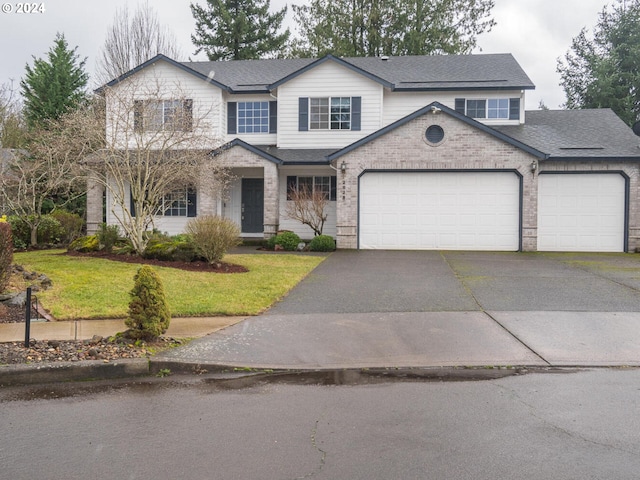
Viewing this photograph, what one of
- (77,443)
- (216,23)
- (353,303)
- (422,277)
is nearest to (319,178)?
(422,277)

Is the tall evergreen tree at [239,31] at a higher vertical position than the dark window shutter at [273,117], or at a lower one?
higher

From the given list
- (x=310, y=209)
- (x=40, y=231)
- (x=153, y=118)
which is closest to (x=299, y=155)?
(x=310, y=209)

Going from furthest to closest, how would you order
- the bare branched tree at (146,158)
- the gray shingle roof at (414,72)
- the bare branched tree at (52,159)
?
the gray shingle roof at (414,72) < the bare branched tree at (52,159) < the bare branched tree at (146,158)

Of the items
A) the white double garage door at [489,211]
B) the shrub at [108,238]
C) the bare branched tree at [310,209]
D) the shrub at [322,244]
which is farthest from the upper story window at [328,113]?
the shrub at [108,238]

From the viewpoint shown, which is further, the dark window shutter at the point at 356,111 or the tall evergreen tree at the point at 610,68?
the tall evergreen tree at the point at 610,68

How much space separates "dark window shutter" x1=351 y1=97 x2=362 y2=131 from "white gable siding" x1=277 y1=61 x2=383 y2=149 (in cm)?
13

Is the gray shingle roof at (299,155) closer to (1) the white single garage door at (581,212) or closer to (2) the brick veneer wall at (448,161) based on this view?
(2) the brick veneer wall at (448,161)

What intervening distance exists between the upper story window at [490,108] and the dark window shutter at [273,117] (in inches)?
290

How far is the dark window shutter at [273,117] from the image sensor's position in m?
23.1

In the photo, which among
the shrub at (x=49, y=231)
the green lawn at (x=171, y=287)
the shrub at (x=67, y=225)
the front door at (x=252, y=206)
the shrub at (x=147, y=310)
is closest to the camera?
the shrub at (x=147, y=310)

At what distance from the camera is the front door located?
923 inches

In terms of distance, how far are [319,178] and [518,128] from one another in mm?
8017

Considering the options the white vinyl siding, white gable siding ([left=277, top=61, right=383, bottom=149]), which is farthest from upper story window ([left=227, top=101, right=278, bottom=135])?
white gable siding ([left=277, top=61, right=383, bottom=149])

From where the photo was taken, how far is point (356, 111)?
72.6 feet
